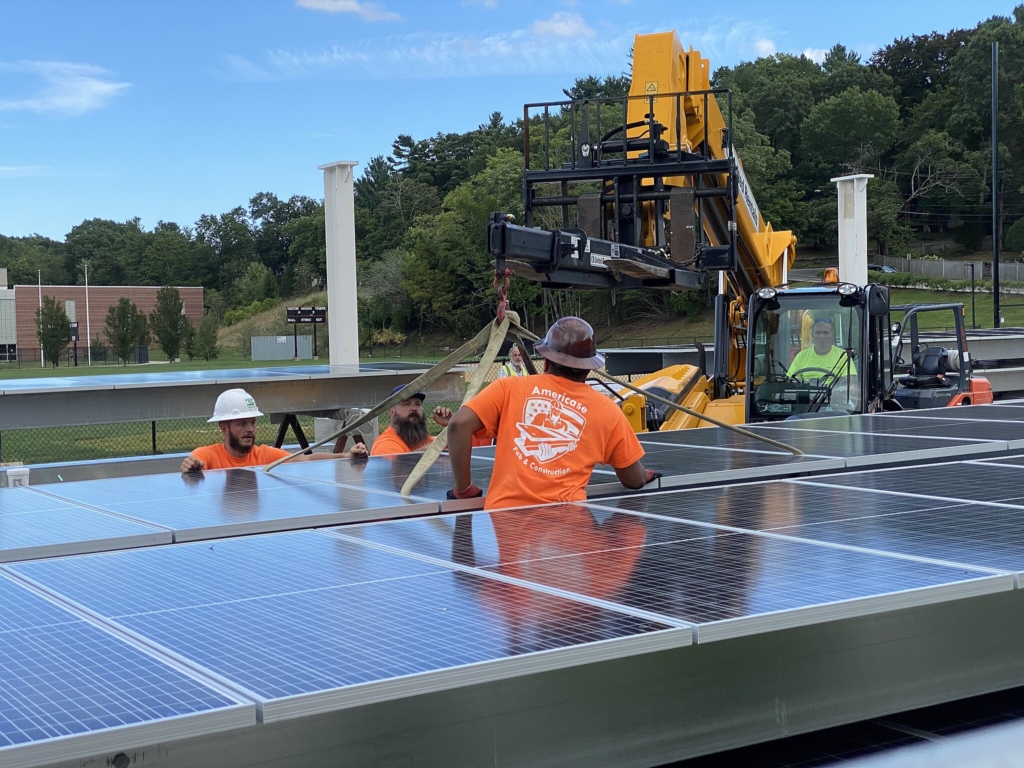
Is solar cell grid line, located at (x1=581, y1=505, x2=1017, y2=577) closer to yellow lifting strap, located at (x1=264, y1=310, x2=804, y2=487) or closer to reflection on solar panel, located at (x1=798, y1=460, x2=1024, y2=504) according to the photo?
reflection on solar panel, located at (x1=798, y1=460, x2=1024, y2=504)

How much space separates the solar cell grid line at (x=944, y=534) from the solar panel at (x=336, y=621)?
137cm

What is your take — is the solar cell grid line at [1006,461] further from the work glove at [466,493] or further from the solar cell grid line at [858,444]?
the work glove at [466,493]

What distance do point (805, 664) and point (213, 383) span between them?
12.7 metres

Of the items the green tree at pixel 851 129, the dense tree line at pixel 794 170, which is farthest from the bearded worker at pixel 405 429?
the green tree at pixel 851 129

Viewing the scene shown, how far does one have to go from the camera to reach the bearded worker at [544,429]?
18.2 feet

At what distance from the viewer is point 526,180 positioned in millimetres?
12141

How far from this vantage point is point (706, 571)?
3699 mm

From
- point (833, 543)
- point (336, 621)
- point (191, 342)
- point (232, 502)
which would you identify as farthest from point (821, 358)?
point (191, 342)

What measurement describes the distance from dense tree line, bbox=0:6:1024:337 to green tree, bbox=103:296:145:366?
17.0 metres

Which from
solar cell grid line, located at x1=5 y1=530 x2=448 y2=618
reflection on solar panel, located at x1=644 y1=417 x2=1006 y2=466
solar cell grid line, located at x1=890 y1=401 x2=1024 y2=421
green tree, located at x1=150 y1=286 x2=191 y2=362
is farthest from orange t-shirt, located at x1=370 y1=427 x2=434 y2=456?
green tree, located at x1=150 y1=286 x2=191 y2=362

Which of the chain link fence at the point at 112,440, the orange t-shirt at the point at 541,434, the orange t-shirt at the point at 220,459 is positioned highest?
the orange t-shirt at the point at 541,434

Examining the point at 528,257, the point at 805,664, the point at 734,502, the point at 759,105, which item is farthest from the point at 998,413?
the point at 759,105

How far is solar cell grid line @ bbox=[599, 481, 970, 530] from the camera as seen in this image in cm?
477

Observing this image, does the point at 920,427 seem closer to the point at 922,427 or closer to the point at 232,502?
the point at 922,427
